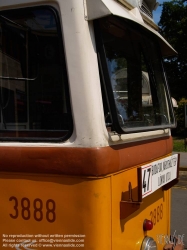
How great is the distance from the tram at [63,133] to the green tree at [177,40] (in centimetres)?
2695

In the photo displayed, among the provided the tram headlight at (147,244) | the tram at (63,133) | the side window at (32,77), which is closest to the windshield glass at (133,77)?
the tram at (63,133)

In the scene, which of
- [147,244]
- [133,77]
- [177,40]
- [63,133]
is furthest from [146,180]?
[177,40]

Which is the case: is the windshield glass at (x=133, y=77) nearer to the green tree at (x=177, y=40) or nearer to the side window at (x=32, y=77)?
the side window at (x=32, y=77)

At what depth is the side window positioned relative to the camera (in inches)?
83.1

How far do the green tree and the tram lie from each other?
26945 millimetres

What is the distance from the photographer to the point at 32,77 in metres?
2.19

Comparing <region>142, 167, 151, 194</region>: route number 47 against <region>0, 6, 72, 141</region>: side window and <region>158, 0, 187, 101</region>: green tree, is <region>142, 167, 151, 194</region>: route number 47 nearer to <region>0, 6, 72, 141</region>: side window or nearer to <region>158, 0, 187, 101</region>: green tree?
<region>0, 6, 72, 141</region>: side window

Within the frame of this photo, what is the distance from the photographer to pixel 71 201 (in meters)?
2.00

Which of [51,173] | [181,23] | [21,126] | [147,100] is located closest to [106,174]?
[51,173]

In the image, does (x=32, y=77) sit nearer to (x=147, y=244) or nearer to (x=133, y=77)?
(x=133, y=77)

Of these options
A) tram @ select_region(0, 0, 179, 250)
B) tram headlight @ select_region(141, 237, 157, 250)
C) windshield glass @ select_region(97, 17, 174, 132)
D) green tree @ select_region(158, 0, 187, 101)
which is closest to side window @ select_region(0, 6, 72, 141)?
tram @ select_region(0, 0, 179, 250)

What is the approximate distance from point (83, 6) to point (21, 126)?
2.40 feet

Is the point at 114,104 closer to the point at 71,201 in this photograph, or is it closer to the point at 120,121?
the point at 120,121

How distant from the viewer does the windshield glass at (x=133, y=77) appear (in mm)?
2240
